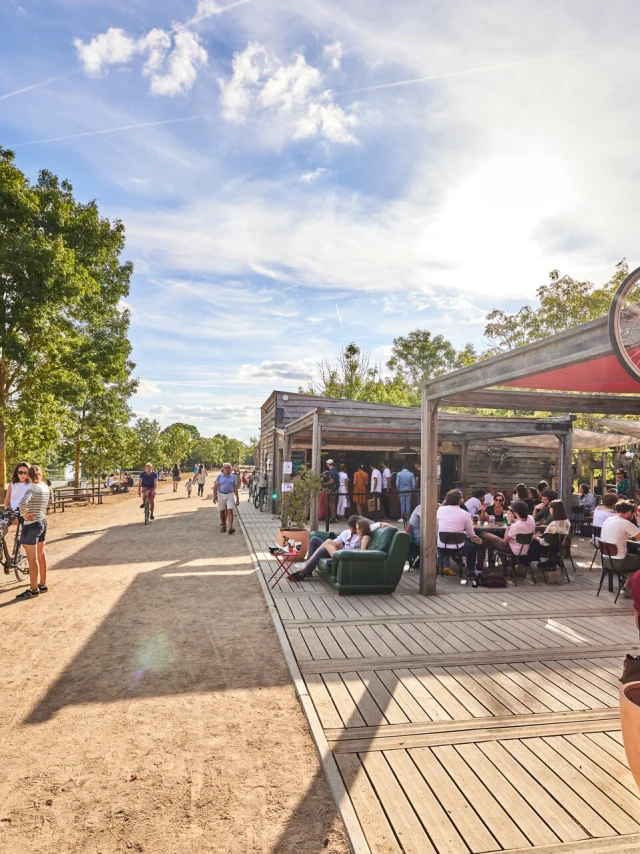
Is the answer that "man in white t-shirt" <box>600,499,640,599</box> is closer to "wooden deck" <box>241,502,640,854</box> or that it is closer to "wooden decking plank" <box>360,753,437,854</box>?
"wooden deck" <box>241,502,640,854</box>

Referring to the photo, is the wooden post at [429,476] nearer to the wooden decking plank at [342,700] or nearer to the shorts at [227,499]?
the wooden decking plank at [342,700]

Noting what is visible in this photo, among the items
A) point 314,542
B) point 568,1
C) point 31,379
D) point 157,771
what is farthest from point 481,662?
point 31,379

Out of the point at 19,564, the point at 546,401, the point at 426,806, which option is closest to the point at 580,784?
the point at 426,806

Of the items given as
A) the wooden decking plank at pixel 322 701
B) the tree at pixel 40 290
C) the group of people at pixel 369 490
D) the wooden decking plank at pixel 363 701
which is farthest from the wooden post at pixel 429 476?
the tree at pixel 40 290

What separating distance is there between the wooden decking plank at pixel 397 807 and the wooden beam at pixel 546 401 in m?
5.34

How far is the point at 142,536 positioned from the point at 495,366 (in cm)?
929

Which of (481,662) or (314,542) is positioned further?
(314,542)

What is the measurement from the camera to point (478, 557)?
833 cm

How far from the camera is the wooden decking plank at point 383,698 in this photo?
3.67 meters

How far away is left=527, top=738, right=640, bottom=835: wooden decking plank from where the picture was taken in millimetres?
2605

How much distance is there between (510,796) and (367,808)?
2.46ft

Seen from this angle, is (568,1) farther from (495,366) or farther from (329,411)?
(329,411)

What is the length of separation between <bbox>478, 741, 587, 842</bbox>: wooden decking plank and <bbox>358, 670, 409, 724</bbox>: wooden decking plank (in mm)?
574

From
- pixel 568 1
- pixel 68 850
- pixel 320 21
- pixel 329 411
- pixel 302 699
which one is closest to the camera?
pixel 68 850
